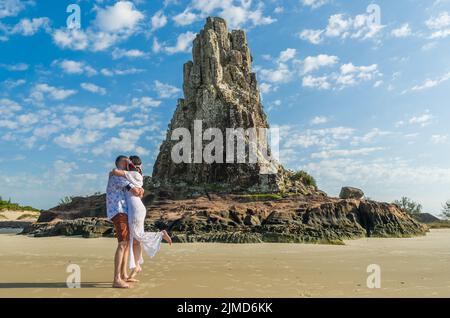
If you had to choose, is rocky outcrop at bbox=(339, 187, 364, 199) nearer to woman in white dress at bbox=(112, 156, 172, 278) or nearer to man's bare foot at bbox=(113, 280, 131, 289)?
woman in white dress at bbox=(112, 156, 172, 278)

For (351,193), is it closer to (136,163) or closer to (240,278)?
(240,278)

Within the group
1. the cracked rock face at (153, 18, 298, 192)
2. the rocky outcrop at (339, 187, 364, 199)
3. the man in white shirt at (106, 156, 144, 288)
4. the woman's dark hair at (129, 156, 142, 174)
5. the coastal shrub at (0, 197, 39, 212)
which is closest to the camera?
the man in white shirt at (106, 156, 144, 288)

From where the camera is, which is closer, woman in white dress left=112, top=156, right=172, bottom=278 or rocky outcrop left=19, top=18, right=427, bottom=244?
woman in white dress left=112, top=156, right=172, bottom=278

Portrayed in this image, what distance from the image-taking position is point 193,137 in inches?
1548

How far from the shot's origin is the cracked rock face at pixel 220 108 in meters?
36.5

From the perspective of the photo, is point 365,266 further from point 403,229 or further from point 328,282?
point 403,229

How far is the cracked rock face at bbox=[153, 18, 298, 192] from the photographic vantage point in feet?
120

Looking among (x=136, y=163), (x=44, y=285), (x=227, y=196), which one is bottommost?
(x=44, y=285)

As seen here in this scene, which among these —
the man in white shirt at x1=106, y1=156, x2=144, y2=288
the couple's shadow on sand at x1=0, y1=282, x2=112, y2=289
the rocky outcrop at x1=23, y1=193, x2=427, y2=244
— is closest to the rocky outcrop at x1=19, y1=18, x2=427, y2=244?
the rocky outcrop at x1=23, y1=193, x2=427, y2=244

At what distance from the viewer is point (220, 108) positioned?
39281 mm

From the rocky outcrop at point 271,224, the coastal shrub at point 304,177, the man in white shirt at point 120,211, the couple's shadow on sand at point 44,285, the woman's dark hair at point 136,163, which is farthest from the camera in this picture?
the coastal shrub at point 304,177

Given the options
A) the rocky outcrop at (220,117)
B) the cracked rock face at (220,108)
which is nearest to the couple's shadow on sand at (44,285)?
the rocky outcrop at (220,117)

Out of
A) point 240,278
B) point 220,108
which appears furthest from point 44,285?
point 220,108

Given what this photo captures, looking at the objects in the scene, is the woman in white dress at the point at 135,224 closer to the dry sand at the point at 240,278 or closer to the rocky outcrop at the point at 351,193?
the dry sand at the point at 240,278
